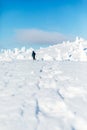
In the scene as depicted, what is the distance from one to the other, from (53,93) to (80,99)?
4.50ft

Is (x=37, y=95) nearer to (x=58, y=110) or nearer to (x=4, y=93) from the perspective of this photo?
(x=4, y=93)

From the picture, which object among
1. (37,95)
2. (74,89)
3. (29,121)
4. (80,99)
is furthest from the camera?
(74,89)

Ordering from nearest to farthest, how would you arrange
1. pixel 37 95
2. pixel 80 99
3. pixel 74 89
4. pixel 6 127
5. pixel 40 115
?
pixel 6 127 → pixel 40 115 → pixel 80 99 → pixel 37 95 → pixel 74 89

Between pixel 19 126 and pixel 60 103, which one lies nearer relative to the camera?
pixel 19 126

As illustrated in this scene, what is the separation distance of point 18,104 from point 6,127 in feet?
6.78

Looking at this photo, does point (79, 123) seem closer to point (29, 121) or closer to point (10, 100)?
point (29, 121)

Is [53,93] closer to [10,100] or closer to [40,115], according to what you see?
[10,100]

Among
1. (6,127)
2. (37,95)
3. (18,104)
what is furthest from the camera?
(37,95)

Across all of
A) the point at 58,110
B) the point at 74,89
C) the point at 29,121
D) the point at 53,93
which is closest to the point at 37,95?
the point at 53,93

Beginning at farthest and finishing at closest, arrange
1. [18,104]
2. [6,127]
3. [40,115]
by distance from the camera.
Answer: [18,104], [40,115], [6,127]

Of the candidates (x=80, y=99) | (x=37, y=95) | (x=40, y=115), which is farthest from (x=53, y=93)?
(x=40, y=115)

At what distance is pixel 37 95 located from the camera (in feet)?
30.9

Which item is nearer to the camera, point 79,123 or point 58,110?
point 79,123

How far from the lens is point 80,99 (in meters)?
8.51
